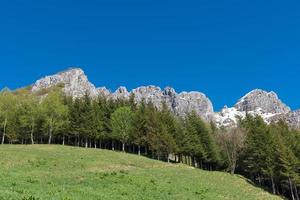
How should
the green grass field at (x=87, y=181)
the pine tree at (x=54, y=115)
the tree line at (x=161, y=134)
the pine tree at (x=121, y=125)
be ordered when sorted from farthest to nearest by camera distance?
the pine tree at (x=54, y=115) < the pine tree at (x=121, y=125) < the tree line at (x=161, y=134) < the green grass field at (x=87, y=181)

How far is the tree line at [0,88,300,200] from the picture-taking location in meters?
75.9

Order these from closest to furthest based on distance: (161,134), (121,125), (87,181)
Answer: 1. (87,181)
2. (161,134)
3. (121,125)

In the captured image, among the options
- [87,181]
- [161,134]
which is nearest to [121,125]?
[161,134]

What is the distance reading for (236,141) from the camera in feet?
262

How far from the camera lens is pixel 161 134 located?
84.0 m

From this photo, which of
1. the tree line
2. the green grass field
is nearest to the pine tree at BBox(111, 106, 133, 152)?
the tree line

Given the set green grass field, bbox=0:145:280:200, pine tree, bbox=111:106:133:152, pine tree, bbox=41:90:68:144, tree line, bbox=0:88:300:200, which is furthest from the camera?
pine tree, bbox=41:90:68:144

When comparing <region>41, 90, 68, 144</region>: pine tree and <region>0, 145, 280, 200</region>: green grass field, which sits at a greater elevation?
<region>41, 90, 68, 144</region>: pine tree

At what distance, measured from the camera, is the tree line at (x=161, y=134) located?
75.9m

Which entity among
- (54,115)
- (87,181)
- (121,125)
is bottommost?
(87,181)

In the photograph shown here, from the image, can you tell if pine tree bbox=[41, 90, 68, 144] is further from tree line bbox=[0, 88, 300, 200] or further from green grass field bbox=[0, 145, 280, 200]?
green grass field bbox=[0, 145, 280, 200]

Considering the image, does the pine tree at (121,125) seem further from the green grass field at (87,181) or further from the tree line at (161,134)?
the green grass field at (87,181)

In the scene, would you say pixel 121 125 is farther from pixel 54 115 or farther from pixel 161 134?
pixel 54 115

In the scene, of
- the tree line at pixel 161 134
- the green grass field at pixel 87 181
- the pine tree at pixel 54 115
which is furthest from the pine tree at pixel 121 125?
the green grass field at pixel 87 181
